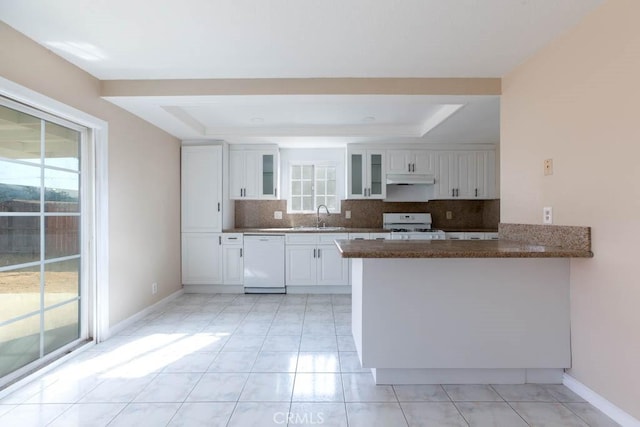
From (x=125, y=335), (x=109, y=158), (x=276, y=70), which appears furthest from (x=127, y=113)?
(x=125, y=335)

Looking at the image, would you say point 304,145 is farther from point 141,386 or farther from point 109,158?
point 141,386

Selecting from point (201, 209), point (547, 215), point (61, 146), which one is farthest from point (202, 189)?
point (547, 215)

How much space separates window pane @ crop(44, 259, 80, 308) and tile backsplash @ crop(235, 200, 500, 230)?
8.47 feet

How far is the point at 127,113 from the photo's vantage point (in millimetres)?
3252

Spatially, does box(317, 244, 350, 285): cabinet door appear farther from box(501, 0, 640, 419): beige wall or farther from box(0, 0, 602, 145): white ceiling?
box(501, 0, 640, 419): beige wall

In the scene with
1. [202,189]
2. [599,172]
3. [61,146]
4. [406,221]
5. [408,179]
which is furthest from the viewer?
[406,221]

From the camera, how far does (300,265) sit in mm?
4586

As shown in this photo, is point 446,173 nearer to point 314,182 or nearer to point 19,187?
point 314,182

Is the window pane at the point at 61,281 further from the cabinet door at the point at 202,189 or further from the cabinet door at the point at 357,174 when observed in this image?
the cabinet door at the point at 357,174

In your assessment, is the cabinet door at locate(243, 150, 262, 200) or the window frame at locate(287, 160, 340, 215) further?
the window frame at locate(287, 160, 340, 215)

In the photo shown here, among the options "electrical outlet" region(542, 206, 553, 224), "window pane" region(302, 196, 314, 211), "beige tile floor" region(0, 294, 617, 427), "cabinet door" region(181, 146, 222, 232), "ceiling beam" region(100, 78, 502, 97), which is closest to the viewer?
"beige tile floor" region(0, 294, 617, 427)

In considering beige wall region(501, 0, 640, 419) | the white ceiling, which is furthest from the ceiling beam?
beige wall region(501, 0, 640, 419)

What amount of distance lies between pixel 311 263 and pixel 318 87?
2.50 meters

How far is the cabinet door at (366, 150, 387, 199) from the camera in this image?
4828 mm
